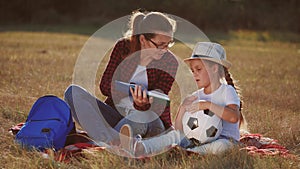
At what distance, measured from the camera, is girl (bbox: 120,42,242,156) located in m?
4.14

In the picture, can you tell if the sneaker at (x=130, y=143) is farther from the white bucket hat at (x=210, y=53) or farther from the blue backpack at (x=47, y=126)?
the white bucket hat at (x=210, y=53)

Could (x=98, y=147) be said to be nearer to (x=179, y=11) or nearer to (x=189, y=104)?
(x=189, y=104)

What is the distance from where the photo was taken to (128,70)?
189 inches

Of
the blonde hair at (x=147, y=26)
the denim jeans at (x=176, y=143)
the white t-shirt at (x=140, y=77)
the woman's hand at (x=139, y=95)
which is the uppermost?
the blonde hair at (x=147, y=26)

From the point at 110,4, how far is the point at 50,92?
1799 cm

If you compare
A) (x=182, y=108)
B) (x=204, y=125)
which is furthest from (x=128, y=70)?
(x=204, y=125)

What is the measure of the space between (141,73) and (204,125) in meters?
0.82

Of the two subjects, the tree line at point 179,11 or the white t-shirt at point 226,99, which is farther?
the tree line at point 179,11

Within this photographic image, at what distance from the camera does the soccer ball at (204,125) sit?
14.1ft

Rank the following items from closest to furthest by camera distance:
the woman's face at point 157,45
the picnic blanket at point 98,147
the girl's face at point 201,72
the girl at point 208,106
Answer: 1. the picnic blanket at point 98,147
2. the girl at point 208,106
3. the girl's face at point 201,72
4. the woman's face at point 157,45

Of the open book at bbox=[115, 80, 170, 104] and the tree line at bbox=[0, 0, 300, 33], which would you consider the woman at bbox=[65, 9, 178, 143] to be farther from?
the tree line at bbox=[0, 0, 300, 33]

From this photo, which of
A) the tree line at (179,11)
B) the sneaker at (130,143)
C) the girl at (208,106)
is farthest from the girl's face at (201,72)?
the tree line at (179,11)

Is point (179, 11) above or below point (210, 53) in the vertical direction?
below

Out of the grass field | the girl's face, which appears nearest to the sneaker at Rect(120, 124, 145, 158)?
the grass field
